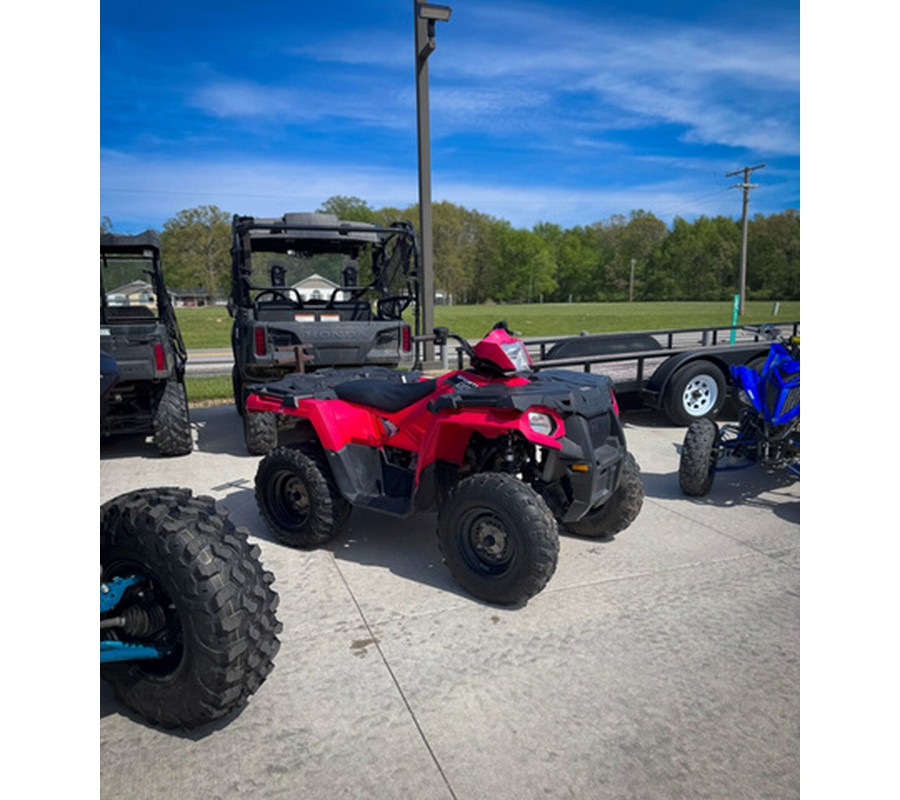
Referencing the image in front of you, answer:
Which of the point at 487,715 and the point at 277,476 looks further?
the point at 277,476

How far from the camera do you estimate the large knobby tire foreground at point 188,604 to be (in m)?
2.08

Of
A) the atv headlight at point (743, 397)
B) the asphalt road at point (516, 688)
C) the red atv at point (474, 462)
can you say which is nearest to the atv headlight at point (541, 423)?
the red atv at point (474, 462)

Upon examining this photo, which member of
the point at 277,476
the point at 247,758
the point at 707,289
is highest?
the point at 707,289

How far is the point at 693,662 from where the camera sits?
271 cm

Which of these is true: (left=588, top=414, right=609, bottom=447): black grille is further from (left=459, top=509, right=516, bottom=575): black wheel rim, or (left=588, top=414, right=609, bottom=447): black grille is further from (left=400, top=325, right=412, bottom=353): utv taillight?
(left=400, top=325, right=412, bottom=353): utv taillight

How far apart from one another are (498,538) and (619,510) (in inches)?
41.3

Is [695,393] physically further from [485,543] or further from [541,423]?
[485,543]

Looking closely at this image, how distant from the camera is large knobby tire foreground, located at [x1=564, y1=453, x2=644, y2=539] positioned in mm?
3840

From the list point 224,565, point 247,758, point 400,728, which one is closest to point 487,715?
point 400,728

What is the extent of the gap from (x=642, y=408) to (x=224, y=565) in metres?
6.44

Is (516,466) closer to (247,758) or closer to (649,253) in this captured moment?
(247,758)

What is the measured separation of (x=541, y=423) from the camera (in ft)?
10.5

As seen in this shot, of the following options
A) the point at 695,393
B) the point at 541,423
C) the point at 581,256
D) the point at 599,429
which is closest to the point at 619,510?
the point at 599,429

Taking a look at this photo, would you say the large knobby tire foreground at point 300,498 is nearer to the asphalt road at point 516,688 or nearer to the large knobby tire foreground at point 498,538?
the asphalt road at point 516,688
